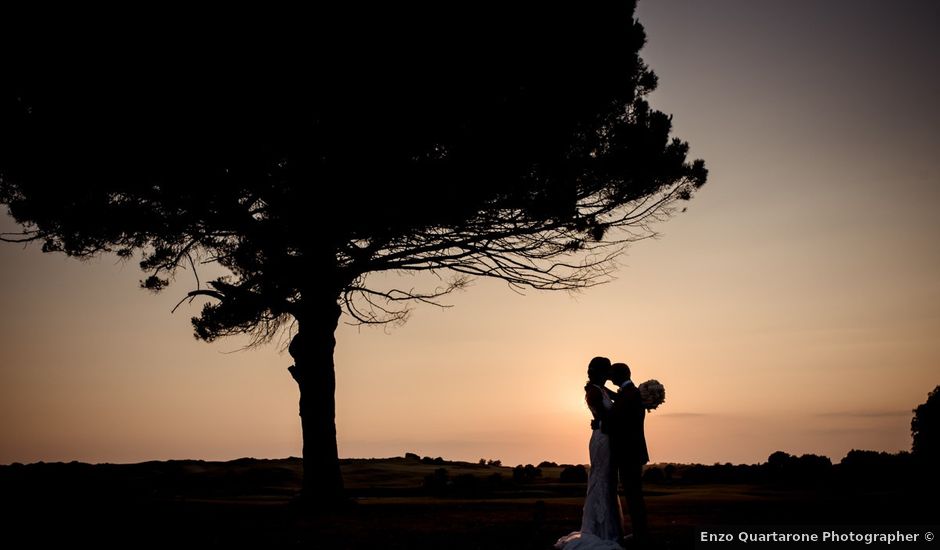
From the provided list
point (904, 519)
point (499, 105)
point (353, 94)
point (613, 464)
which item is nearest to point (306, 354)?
point (353, 94)

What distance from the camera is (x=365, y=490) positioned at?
19.2m

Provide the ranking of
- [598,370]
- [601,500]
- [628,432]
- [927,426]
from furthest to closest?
[927,426], [601,500], [598,370], [628,432]

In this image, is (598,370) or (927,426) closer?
(598,370)

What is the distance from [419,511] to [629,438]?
578 cm

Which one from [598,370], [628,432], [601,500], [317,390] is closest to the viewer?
[628,432]

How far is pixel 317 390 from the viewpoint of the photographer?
14406 millimetres

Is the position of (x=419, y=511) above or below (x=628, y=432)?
below

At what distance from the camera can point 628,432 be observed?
26.5ft

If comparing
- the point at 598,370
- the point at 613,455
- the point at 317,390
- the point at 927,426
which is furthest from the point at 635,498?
the point at 927,426

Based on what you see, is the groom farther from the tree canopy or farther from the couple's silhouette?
the tree canopy

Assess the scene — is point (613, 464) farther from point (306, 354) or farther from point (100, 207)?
point (100, 207)

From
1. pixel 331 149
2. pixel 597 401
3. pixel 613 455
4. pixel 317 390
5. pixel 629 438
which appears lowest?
pixel 613 455

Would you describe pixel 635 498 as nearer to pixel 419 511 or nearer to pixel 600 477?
pixel 600 477

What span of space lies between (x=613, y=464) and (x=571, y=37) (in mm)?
8471
